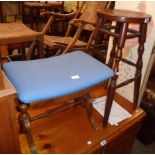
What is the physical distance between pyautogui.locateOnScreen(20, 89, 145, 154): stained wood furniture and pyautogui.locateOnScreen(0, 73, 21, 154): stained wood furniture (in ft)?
0.71

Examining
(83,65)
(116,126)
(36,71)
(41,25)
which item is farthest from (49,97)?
(41,25)

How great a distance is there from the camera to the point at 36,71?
31.3 inches

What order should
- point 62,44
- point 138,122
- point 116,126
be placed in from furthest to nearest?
point 62,44 → point 138,122 → point 116,126

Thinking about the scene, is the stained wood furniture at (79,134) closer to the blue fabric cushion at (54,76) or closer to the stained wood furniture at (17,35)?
the blue fabric cushion at (54,76)

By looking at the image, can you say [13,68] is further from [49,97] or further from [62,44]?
[62,44]

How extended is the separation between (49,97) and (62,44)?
1161 millimetres

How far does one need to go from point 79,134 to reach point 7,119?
1.67 ft

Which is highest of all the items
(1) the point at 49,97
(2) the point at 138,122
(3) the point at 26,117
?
(1) the point at 49,97

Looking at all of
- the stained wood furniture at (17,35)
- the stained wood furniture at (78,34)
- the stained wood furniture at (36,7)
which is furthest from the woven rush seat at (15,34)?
the stained wood furniture at (36,7)

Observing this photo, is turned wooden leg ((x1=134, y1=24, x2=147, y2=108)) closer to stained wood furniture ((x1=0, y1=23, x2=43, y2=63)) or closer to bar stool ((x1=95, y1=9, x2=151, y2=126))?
bar stool ((x1=95, y1=9, x2=151, y2=126))

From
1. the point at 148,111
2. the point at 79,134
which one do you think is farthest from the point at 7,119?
the point at 148,111

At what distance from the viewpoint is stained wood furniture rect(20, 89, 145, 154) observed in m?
0.95

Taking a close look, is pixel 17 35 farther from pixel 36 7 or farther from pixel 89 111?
pixel 36 7

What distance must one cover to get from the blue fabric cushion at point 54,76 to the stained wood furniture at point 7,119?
5 centimetres
